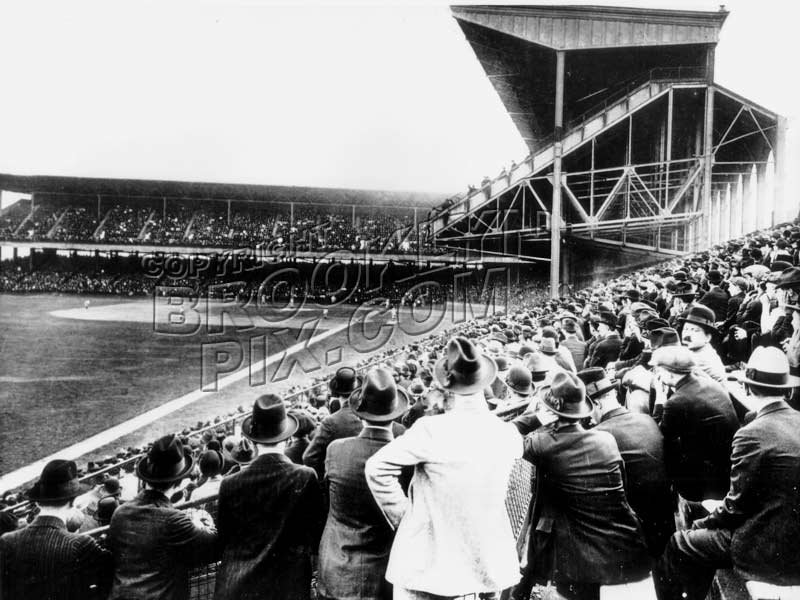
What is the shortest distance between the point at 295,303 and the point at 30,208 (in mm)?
20287

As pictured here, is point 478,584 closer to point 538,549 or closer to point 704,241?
point 538,549

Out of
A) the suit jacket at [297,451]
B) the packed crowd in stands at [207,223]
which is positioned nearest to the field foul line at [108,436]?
the suit jacket at [297,451]

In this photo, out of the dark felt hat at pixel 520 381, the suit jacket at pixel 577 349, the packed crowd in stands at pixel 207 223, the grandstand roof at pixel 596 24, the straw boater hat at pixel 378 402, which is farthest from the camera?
the packed crowd in stands at pixel 207 223

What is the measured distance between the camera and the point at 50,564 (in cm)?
260

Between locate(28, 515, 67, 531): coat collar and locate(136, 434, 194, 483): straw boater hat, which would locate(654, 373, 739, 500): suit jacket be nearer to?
locate(136, 434, 194, 483): straw boater hat

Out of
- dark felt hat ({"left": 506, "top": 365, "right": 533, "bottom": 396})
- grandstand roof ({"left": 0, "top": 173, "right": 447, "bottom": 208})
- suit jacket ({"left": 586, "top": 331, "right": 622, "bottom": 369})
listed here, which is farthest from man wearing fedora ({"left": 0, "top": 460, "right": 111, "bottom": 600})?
grandstand roof ({"left": 0, "top": 173, "right": 447, "bottom": 208})

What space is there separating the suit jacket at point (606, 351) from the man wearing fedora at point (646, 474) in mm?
2822

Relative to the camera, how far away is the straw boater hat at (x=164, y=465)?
2.74m

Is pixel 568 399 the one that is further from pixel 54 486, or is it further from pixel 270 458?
pixel 54 486

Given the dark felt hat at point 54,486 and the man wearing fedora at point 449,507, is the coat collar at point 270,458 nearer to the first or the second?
the man wearing fedora at point 449,507

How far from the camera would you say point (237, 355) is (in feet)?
65.9

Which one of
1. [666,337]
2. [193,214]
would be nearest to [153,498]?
[666,337]

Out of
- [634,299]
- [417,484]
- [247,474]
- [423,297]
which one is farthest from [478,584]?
[423,297]

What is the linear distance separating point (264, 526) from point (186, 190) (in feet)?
125
